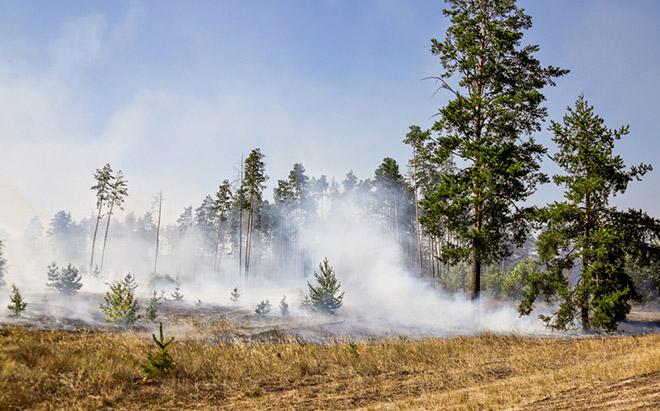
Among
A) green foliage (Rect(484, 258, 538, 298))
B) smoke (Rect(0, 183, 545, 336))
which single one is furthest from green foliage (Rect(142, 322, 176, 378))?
green foliage (Rect(484, 258, 538, 298))

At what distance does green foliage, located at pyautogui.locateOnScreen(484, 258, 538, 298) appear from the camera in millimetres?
41656

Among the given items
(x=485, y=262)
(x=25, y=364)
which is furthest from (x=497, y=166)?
(x=25, y=364)

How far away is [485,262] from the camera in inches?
792

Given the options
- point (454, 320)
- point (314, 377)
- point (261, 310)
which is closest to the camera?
point (314, 377)

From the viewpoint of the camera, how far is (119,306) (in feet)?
56.7

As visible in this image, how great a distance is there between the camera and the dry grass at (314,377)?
707 cm

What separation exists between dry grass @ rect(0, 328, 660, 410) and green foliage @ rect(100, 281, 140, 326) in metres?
4.52

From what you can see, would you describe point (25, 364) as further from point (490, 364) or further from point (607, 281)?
point (607, 281)

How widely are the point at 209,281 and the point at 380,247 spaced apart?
2716cm

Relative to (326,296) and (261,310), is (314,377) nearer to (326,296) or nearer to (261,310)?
(326,296)

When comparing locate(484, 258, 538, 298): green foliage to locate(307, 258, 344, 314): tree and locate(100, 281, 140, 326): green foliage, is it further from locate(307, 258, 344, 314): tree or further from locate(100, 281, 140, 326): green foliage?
locate(100, 281, 140, 326): green foliage

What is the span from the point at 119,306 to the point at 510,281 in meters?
36.4

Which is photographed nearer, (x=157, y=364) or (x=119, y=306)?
(x=157, y=364)

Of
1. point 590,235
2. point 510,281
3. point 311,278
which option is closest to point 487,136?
point 590,235
